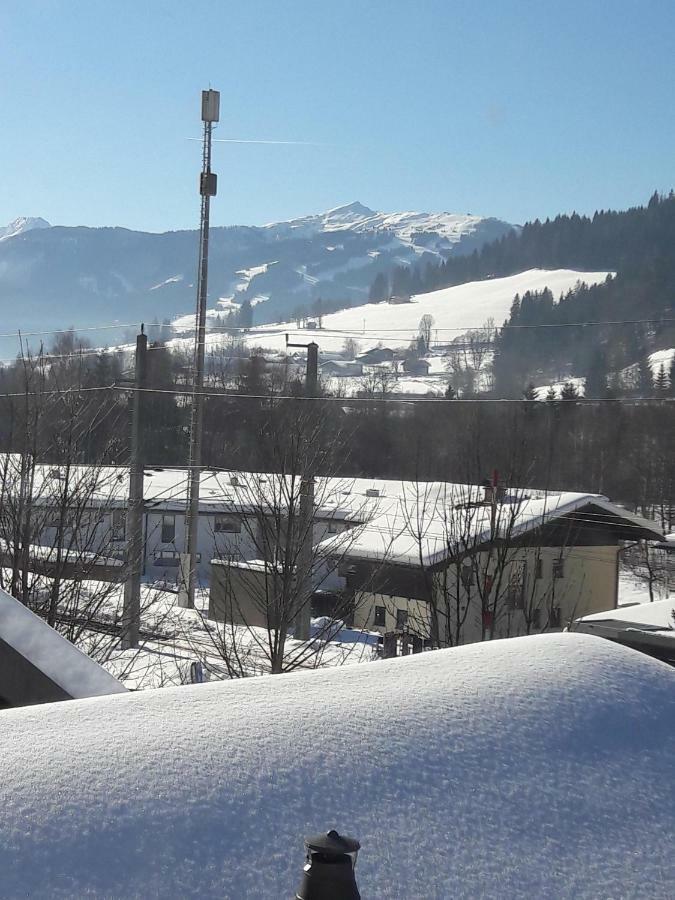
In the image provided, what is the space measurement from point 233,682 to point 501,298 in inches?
5419

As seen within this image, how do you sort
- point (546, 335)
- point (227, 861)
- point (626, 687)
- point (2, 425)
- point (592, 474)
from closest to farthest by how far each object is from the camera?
point (227, 861), point (626, 687), point (546, 335), point (2, 425), point (592, 474)

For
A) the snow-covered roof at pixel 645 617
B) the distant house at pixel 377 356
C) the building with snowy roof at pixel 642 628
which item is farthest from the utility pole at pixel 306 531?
the snow-covered roof at pixel 645 617

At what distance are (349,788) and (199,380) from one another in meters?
13.5

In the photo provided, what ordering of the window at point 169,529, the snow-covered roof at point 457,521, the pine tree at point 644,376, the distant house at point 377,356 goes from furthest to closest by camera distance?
the window at point 169,529, the snow-covered roof at point 457,521, the distant house at point 377,356, the pine tree at point 644,376

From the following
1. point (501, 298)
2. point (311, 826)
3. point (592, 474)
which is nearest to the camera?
point (311, 826)

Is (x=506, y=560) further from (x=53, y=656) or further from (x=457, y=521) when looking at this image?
(x=53, y=656)

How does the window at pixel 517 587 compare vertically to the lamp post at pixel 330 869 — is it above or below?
below

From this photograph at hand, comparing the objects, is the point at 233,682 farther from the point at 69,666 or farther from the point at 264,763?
the point at 69,666

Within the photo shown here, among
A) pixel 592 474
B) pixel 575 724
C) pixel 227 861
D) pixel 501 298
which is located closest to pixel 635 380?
pixel 592 474

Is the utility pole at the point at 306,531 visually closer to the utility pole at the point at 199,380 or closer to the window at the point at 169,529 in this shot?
the utility pole at the point at 199,380

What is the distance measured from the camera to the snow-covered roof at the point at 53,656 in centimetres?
357

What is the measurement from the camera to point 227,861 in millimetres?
1833

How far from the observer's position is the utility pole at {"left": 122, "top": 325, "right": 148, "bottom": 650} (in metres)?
12.5

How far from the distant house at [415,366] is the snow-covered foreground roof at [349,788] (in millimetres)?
13253
